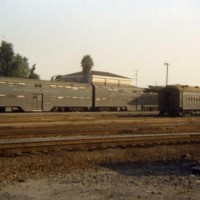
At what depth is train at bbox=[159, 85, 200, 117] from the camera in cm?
3806

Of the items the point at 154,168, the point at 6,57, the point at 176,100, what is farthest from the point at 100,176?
the point at 6,57

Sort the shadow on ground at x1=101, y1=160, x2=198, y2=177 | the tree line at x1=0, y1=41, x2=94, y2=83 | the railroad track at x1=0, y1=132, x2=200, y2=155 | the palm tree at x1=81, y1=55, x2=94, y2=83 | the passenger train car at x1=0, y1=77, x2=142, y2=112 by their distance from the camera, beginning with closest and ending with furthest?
the shadow on ground at x1=101, y1=160, x2=198, y2=177 → the railroad track at x1=0, y1=132, x2=200, y2=155 → the passenger train car at x1=0, y1=77, x2=142, y2=112 → the tree line at x1=0, y1=41, x2=94, y2=83 → the palm tree at x1=81, y1=55, x2=94, y2=83

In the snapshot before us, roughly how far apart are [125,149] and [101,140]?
6.06 feet

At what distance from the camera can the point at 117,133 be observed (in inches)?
811

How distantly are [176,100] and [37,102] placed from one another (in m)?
12.5

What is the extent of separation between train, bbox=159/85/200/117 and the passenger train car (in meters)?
8.66

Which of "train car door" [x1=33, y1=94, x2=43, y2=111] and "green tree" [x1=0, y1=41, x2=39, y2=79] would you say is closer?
"train car door" [x1=33, y1=94, x2=43, y2=111]

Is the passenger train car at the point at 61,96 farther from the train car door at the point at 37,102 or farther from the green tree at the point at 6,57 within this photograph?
the green tree at the point at 6,57

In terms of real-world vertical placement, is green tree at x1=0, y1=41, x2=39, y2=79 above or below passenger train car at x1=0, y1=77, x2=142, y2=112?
above

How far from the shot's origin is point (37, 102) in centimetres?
3969

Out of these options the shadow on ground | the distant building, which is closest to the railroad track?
the shadow on ground

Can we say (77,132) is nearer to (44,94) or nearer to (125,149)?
(125,149)

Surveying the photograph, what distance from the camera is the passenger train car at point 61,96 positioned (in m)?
37.3

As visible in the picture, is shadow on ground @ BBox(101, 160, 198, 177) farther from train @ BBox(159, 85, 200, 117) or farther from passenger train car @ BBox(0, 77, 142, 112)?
passenger train car @ BBox(0, 77, 142, 112)
